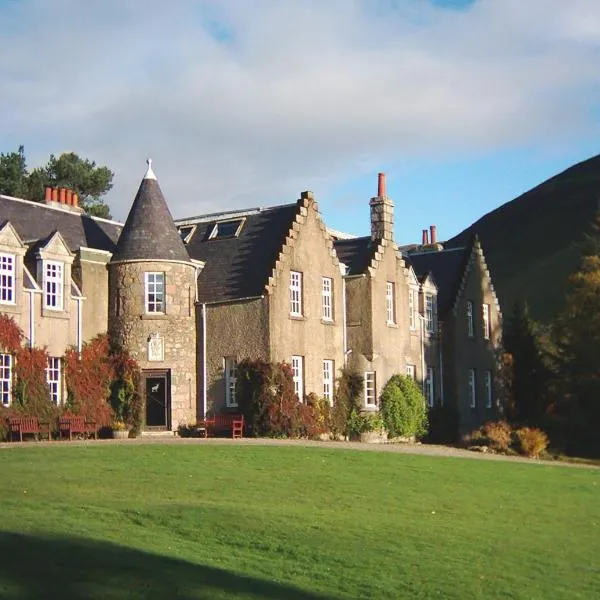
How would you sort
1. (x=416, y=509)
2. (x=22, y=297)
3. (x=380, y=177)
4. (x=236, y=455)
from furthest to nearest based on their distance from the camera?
(x=380, y=177) < (x=22, y=297) < (x=236, y=455) < (x=416, y=509)

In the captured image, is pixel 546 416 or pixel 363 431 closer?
pixel 363 431

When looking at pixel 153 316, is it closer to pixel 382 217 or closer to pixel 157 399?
pixel 157 399

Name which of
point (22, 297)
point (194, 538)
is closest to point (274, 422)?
point (22, 297)

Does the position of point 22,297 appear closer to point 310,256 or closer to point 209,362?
point 209,362

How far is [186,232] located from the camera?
43.7 m

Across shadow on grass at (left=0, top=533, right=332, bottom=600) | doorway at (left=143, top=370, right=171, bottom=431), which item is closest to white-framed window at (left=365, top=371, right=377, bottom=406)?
doorway at (left=143, top=370, right=171, bottom=431)

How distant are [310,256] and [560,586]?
85.3ft

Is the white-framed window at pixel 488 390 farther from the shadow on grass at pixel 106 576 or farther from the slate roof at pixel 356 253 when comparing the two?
the shadow on grass at pixel 106 576

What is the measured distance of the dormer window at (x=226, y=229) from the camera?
135 ft

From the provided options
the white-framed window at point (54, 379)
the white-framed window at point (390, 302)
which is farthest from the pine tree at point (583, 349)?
the white-framed window at point (54, 379)

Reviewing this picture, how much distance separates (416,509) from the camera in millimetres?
20750

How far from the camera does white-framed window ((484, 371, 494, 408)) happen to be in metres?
51.1

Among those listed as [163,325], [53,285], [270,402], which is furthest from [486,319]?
[53,285]

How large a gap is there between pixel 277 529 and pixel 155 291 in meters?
21.3
